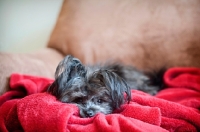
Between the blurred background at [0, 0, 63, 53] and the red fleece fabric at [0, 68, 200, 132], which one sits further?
the blurred background at [0, 0, 63, 53]

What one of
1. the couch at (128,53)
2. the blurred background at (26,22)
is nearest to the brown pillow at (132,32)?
the couch at (128,53)

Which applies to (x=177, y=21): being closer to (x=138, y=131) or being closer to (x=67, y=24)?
(x=67, y=24)

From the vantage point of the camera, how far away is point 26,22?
A: 2205mm

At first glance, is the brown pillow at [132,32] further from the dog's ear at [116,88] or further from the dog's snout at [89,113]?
the dog's snout at [89,113]

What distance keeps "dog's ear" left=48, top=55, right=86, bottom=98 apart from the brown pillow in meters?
0.45

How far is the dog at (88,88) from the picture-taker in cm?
119

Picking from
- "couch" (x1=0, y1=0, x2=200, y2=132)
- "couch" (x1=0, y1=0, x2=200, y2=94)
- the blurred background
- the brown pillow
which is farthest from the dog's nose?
the blurred background

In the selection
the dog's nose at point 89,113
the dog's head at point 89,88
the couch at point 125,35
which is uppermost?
the couch at point 125,35

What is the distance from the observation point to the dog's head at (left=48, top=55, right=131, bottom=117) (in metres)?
1.19

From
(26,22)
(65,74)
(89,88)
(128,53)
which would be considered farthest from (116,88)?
(26,22)

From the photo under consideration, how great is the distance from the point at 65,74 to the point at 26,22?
1.17 metres

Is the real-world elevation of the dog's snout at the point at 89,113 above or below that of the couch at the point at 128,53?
below

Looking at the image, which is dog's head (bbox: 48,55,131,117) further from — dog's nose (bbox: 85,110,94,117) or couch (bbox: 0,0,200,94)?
couch (bbox: 0,0,200,94)

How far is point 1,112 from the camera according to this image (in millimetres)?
1088
